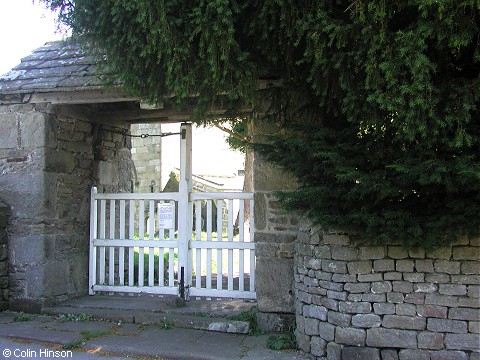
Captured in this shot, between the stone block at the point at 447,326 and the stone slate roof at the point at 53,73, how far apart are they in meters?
4.15

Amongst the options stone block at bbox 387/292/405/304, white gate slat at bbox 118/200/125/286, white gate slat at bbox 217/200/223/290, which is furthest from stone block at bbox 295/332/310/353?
white gate slat at bbox 118/200/125/286

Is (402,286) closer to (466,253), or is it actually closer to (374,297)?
(374,297)

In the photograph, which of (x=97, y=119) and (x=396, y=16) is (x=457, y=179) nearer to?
(x=396, y=16)

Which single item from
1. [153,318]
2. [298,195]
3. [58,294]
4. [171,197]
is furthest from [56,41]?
[298,195]

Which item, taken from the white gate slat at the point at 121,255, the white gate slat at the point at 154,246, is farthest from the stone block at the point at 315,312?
the white gate slat at the point at 121,255

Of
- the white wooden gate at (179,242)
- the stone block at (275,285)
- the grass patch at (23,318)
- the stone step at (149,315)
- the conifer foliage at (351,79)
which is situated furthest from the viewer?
the white wooden gate at (179,242)

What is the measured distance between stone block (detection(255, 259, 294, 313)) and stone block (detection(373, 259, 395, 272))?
1239 mm

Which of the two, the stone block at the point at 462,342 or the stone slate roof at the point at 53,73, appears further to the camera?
the stone slate roof at the point at 53,73

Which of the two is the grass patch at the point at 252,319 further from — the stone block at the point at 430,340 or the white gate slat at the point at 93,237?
the white gate slat at the point at 93,237

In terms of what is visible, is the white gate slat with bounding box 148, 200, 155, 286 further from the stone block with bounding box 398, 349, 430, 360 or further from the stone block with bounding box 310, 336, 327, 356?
the stone block with bounding box 398, 349, 430, 360

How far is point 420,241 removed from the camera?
370 cm

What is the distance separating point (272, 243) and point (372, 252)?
137 centimetres

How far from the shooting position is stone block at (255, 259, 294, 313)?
199 inches

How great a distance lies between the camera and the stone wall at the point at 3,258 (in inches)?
235
